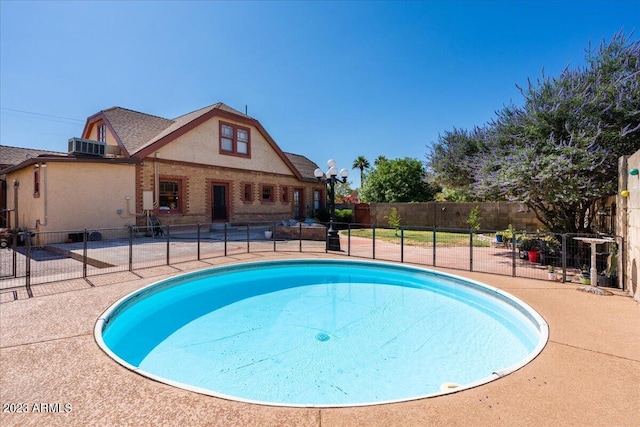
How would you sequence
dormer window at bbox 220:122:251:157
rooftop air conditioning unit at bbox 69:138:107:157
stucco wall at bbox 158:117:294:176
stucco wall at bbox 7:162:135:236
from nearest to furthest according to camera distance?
→ stucco wall at bbox 7:162:135:236, rooftop air conditioning unit at bbox 69:138:107:157, stucco wall at bbox 158:117:294:176, dormer window at bbox 220:122:251:157

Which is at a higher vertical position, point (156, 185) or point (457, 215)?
point (156, 185)

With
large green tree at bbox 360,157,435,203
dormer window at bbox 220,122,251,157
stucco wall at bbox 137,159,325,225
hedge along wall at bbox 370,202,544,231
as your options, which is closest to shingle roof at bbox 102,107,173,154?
stucco wall at bbox 137,159,325,225

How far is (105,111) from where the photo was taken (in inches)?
709

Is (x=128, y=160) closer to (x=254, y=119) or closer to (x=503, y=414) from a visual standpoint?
(x=254, y=119)

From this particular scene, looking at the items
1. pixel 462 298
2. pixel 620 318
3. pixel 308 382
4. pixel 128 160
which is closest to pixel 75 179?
pixel 128 160

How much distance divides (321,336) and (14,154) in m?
27.1

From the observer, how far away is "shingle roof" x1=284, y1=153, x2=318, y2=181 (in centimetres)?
2583

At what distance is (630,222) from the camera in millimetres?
6152

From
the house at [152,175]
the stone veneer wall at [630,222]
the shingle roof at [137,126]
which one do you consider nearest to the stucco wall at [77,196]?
the house at [152,175]

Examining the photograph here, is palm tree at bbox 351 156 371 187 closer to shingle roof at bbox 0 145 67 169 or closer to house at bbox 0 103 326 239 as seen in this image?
house at bbox 0 103 326 239

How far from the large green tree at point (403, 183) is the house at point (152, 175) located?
26.0 feet

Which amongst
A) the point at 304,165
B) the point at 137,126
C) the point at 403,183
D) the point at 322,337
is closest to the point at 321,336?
the point at 322,337

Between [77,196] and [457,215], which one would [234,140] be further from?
[457,215]

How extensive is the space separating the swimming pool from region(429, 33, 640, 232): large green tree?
3685 millimetres
